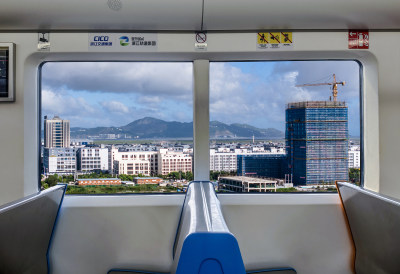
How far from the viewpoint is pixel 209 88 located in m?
2.93

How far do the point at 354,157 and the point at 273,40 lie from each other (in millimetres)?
1477

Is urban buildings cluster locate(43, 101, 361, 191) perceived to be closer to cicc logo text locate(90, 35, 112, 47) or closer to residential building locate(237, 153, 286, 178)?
residential building locate(237, 153, 286, 178)

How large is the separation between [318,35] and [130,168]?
223 centimetres

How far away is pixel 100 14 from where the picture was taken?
7.63 ft

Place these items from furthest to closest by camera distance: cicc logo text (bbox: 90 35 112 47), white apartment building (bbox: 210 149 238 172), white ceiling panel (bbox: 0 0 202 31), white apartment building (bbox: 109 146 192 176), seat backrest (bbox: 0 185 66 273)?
white apartment building (bbox: 109 146 192 176) < white apartment building (bbox: 210 149 238 172) < cicc logo text (bbox: 90 35 112 47) < white ceiling panel (bbox: 0 0 202 31) < seat backrest (bbox: 0 185 66 273)

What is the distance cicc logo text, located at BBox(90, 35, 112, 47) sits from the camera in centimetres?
272

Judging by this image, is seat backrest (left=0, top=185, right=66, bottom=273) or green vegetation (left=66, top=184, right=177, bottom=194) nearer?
seat backrest (left=0, top=185, right=66, bottom=273)

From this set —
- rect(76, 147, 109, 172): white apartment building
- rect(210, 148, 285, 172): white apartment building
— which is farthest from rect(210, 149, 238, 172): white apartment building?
rect(76, 147, 109, 172): white apartment building

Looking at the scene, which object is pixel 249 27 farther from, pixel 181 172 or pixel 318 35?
pixel 181 172

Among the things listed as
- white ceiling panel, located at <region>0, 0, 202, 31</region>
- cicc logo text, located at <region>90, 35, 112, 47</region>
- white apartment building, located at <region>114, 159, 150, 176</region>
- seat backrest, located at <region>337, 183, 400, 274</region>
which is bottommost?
seat backrest, located at <region>337, 183, 400, 274</region>

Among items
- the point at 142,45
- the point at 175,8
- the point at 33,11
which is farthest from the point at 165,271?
the point at 33,11

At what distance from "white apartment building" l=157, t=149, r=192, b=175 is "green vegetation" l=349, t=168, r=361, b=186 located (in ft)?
5.50

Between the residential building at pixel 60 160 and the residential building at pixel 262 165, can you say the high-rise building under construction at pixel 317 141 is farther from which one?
the residential building at pixel 60 160

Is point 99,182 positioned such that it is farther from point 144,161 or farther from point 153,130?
point 153,130
